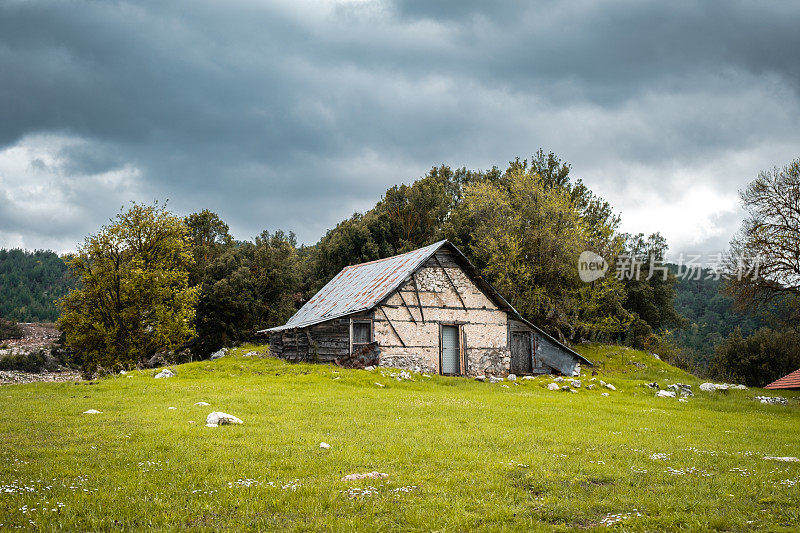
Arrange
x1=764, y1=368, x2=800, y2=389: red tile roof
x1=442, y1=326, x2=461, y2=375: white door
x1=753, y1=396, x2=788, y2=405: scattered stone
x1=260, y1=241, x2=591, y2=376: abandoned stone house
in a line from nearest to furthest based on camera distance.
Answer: x1=753, y1=396, x2=788, y2=405: scattered stone, x1=764, y1=368, x2=800, y2=389: red tile roof, x1=260, y1=241, x2=591, y2=376: abandoned stone house, x1=442, y1=326, x2=461, y2=375: white door

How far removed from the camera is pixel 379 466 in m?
9.06

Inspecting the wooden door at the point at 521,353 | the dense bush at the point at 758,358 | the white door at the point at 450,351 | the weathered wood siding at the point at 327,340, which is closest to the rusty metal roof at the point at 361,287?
the weathered wood siding at the point at 327,340

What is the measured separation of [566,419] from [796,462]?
21.9ft

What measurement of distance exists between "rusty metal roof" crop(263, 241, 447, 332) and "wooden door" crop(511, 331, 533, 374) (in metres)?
7.76

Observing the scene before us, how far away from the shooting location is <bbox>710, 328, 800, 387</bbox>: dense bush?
4966 cm

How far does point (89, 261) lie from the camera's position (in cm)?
3712

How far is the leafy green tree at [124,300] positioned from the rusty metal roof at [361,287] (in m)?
7.29

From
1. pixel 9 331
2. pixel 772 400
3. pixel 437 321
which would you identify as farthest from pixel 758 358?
pixel 9 331

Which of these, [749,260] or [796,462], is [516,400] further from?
[749,260]

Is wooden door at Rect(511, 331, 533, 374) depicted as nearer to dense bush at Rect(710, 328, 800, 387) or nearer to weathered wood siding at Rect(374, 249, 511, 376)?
weathered wood siding at Rect(374, 249, 511, 376)

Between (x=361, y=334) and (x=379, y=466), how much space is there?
70.8ft

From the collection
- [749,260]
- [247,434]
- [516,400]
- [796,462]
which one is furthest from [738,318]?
[247,434]

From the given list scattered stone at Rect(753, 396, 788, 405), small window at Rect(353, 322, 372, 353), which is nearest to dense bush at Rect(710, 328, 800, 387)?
scattered stone at Rect(753, 396, 788, 405)

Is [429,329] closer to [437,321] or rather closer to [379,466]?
[437,321]
